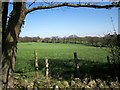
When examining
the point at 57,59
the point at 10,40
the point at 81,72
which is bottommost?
the point at 57,59

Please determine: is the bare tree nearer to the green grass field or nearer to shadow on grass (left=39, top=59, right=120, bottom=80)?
shadow on grass (left=39, top=59, right=120, bottom=80)

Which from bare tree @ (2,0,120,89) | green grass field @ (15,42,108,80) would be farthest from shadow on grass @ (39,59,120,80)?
bare tree @ (2,0,120,89)

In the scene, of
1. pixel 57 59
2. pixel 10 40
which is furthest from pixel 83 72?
pixel 57 59

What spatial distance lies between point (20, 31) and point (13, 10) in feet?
2.82

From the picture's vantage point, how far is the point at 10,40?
979 cm

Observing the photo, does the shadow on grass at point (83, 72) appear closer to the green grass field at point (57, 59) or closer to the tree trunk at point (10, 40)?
the green grass field at point (57, 59)

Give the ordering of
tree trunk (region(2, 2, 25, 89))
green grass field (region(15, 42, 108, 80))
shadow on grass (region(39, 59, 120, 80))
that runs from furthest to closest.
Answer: green grass field (region(15, 42, 108, 80)) → shadow on grass (region(39, 59, 120, 80)) → tree trunk (region(2, 2, 25, 89))

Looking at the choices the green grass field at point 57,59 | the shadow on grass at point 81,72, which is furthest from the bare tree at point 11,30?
the green grass field at point 57,59

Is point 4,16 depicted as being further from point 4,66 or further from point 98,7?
point 98,7

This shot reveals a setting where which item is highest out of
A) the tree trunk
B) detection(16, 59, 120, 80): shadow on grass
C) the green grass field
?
the tree trunk

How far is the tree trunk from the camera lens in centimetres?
970

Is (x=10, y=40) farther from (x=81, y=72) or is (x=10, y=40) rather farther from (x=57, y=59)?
(x=57, y=59)

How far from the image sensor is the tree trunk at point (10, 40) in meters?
9.70

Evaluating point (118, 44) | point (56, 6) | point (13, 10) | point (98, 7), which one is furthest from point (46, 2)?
point (118, 44)
